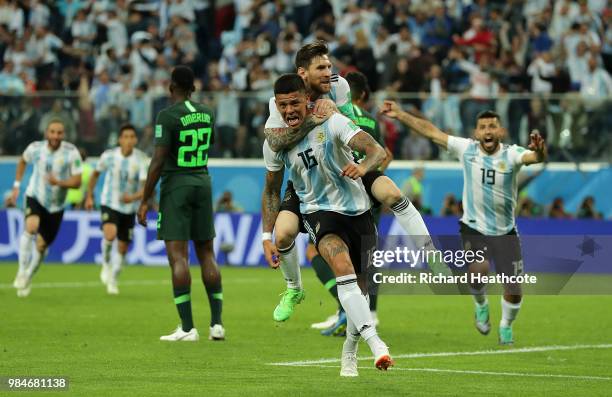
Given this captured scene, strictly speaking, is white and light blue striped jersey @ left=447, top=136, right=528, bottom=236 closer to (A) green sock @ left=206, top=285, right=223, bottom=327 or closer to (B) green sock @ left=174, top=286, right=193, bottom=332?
(A) green sock @ left=206, top=285, right=223, bottom=327

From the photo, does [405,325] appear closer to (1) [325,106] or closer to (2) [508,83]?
(1) [325,106]

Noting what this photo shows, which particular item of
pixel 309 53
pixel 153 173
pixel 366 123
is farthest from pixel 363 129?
pixel 309 53

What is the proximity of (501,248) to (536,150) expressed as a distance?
58.2 inches

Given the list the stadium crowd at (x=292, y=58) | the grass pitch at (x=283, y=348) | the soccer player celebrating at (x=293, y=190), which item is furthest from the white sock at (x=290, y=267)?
the stadium crowd at (x=292, y=58)

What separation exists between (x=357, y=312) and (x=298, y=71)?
2.05m

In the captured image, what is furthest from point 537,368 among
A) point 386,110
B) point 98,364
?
point 98,364

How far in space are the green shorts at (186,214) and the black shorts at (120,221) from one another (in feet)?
23.0

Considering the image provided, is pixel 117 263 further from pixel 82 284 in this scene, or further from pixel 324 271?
pixel 324 271

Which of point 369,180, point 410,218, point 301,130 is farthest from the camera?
point 369,180

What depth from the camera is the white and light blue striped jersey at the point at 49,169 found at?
19.7 metres

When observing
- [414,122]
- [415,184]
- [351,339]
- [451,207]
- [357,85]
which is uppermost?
[357,85]

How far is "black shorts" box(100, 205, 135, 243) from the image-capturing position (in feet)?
68.1

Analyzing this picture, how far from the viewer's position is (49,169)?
1981 cm

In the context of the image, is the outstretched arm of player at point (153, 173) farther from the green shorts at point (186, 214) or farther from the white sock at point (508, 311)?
the white sock at point (508, 311)
